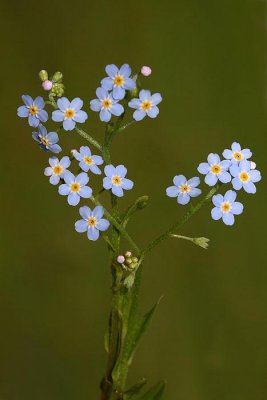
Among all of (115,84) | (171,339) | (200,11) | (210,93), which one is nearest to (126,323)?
(115,84)

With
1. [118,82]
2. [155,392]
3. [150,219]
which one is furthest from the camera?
[150,219]

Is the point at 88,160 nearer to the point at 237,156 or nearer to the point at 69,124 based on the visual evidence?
the point at 69,124

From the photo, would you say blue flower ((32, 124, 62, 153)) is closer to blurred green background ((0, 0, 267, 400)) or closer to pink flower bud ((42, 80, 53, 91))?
pink flower bud ((42, 80, 53, 91))

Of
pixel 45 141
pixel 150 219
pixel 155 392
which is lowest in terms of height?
pixel 155 392

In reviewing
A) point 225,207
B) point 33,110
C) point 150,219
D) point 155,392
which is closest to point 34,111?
point 33,110

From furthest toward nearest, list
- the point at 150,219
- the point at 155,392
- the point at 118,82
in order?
the point at 150,219
the point at 155,392
the point at 118,82

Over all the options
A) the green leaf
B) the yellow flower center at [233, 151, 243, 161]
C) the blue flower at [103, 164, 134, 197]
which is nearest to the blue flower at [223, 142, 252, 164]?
the yellow flower center at [233, 151, 243, 161]

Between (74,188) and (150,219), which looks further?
(150,219)
